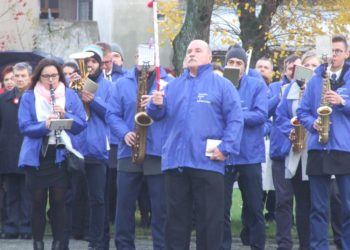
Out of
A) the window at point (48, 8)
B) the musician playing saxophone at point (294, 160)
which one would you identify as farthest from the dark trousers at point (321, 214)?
the window at point (48, 8)

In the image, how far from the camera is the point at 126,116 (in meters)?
12.6

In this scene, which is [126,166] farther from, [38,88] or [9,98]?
[9,98]

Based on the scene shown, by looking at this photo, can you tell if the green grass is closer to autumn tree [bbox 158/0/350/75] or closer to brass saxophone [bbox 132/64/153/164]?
brass saxophone [bbox 132/64/153/164]

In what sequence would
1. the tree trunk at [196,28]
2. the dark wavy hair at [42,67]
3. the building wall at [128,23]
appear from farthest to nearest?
the building wall at [128,23]
the tree trunk at [196,28]
the dark wavy hair at [42,67]

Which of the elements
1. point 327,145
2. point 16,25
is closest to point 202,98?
point 327,145

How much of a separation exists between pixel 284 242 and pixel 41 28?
27.0 meters

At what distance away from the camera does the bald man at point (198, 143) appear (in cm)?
1127

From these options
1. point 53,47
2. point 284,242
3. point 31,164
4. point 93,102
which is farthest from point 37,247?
point 53,47

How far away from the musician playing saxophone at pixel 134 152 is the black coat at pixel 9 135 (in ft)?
11.2

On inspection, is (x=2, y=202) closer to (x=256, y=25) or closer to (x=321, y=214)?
(x=321, y=214)

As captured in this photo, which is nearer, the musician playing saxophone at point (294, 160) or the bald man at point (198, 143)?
the bald man at point (198, 143)

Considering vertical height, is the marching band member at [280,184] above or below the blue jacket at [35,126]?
below

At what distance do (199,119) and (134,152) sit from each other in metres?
1.27

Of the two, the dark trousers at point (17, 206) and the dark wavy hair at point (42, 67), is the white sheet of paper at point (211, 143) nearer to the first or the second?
the dark wavy hair at point (42, 67)
